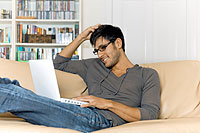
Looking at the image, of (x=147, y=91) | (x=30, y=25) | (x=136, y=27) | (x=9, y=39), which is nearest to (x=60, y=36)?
(x=30, y=25)

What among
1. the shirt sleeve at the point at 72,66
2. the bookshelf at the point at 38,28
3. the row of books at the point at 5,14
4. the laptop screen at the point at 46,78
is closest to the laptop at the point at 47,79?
the laptop screen at the point at 46,78

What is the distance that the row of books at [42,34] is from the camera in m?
3.63

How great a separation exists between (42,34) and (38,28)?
11 centimetres

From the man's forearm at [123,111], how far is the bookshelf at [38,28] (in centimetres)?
205

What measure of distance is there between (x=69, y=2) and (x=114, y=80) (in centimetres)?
207

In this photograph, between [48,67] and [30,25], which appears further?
[30,25]

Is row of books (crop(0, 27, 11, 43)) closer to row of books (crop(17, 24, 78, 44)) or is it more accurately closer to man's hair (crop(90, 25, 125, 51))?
row of books (crop(17, 24, 78, 44))

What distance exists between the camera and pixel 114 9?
368 centimetres

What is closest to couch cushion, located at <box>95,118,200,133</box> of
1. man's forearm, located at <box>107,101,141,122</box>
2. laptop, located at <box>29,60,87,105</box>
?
man's forearm, located at <box>107,101,141,122</box>

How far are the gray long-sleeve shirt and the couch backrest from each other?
0.09 m

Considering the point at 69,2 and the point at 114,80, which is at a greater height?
the point at 69,2

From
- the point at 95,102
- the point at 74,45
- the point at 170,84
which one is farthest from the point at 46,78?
the point at 170,84

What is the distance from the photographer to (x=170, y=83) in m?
1.96

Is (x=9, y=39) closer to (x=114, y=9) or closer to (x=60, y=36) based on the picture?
(x=60, y=36)
